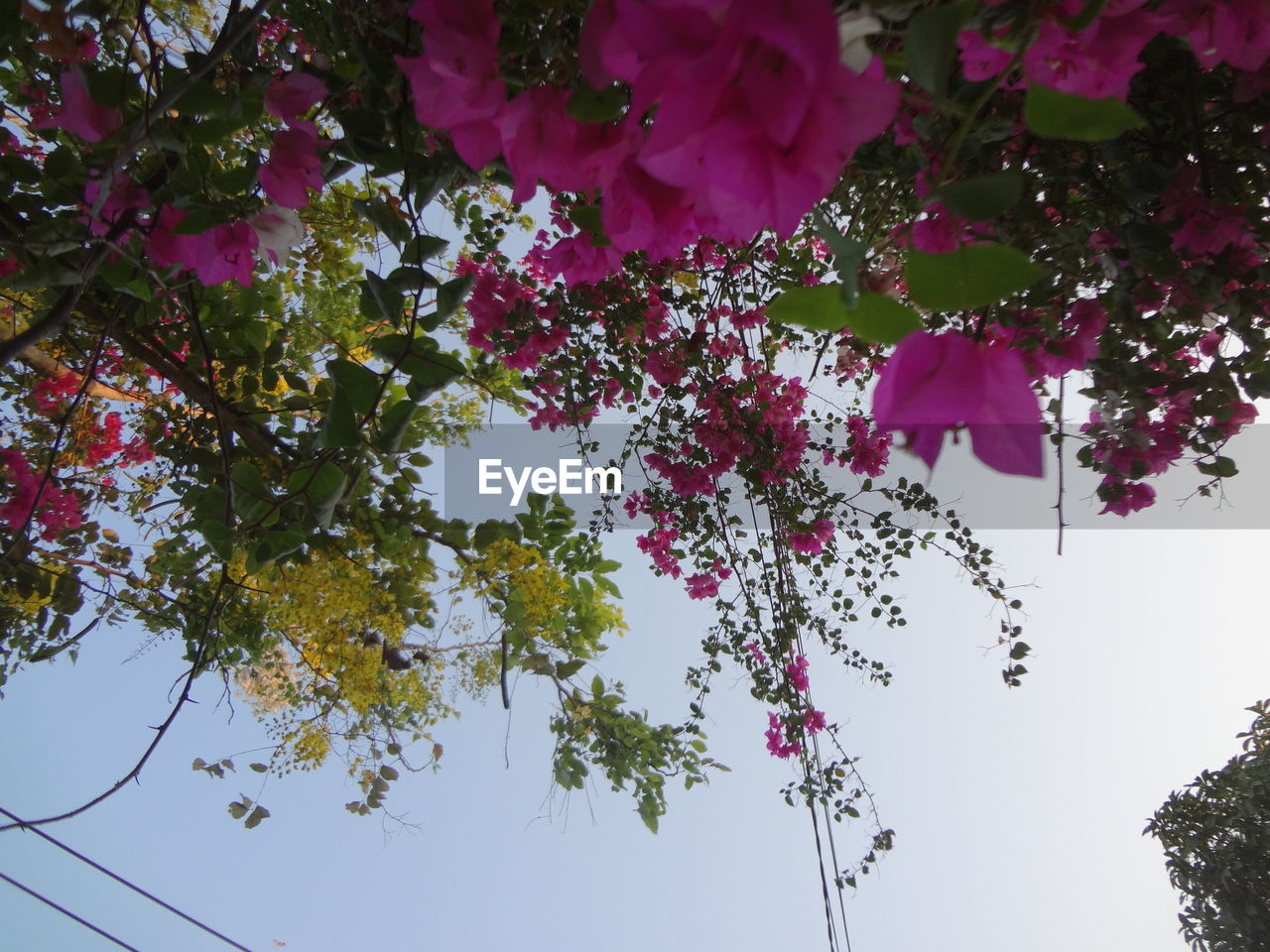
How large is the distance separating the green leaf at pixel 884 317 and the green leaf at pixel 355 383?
0.35m

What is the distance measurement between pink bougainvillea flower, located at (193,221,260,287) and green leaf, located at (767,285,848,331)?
0.41 metres

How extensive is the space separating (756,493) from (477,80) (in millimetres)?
1464

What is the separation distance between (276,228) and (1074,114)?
496 mm

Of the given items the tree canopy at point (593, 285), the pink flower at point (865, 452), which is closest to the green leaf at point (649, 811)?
the tree canopy at point (593, 285)

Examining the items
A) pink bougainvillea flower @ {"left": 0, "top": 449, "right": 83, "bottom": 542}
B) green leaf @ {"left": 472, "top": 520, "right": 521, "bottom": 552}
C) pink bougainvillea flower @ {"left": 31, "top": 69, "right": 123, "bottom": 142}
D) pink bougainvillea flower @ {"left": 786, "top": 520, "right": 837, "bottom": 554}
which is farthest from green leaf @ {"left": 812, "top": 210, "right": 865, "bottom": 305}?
pink bougainvillea flower @ {"left": 0, "top": 449, "right": 83, "bottom": 542}

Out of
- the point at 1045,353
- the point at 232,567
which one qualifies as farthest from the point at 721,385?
the point at 232,567

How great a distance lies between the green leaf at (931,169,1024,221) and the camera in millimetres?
213

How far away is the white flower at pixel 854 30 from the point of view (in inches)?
7.6

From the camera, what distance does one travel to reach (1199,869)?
2.55 metres

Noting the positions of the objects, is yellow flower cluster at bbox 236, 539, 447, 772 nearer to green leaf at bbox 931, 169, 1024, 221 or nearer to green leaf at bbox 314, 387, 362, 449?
green leaf at bbox 314, 387, 362, 449

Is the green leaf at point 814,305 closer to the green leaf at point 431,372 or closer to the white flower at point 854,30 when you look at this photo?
the white flower at point 854,30

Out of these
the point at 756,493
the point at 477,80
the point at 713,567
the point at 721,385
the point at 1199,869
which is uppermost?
the point at 721,385

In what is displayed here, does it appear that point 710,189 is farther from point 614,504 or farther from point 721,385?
point 614,504

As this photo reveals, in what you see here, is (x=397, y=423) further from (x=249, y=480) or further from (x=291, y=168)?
(x=249, y=480)
